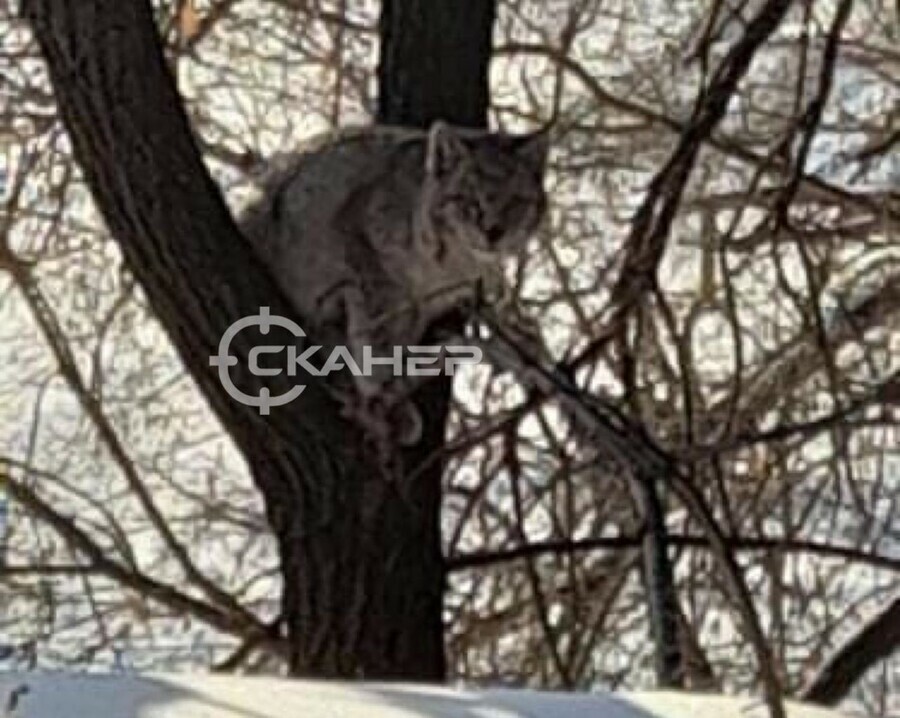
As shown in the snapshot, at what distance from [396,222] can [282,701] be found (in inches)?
63.6

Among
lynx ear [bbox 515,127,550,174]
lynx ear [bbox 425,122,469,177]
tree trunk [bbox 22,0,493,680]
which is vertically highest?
lynx ear [bbox 515,127,550,174]

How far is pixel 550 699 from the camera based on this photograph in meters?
1.40

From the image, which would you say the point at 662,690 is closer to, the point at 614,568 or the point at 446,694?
the point at 446,694

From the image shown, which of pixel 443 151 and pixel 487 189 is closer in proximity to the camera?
pixel 443 151

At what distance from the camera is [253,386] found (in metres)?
2.51

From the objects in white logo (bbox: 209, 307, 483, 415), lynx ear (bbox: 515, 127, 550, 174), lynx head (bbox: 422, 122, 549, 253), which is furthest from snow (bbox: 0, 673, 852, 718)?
lynx ear (bbox: 515, 127, 550, 174)

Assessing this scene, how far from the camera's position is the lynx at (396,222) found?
2.73 m

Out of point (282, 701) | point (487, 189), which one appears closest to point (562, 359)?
point (487, 189)

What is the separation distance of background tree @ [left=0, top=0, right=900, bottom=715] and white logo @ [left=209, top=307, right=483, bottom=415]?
65mm

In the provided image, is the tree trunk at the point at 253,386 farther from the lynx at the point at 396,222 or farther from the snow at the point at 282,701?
the snow at the point at 282,701

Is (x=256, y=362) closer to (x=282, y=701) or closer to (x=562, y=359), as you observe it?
(x=562, y=359)

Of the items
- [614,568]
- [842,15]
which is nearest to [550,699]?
[842,15]

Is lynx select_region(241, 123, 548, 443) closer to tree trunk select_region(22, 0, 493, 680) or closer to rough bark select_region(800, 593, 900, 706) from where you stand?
tree trunk select_region(22, 0, 493, 680)

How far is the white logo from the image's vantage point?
2.50m
